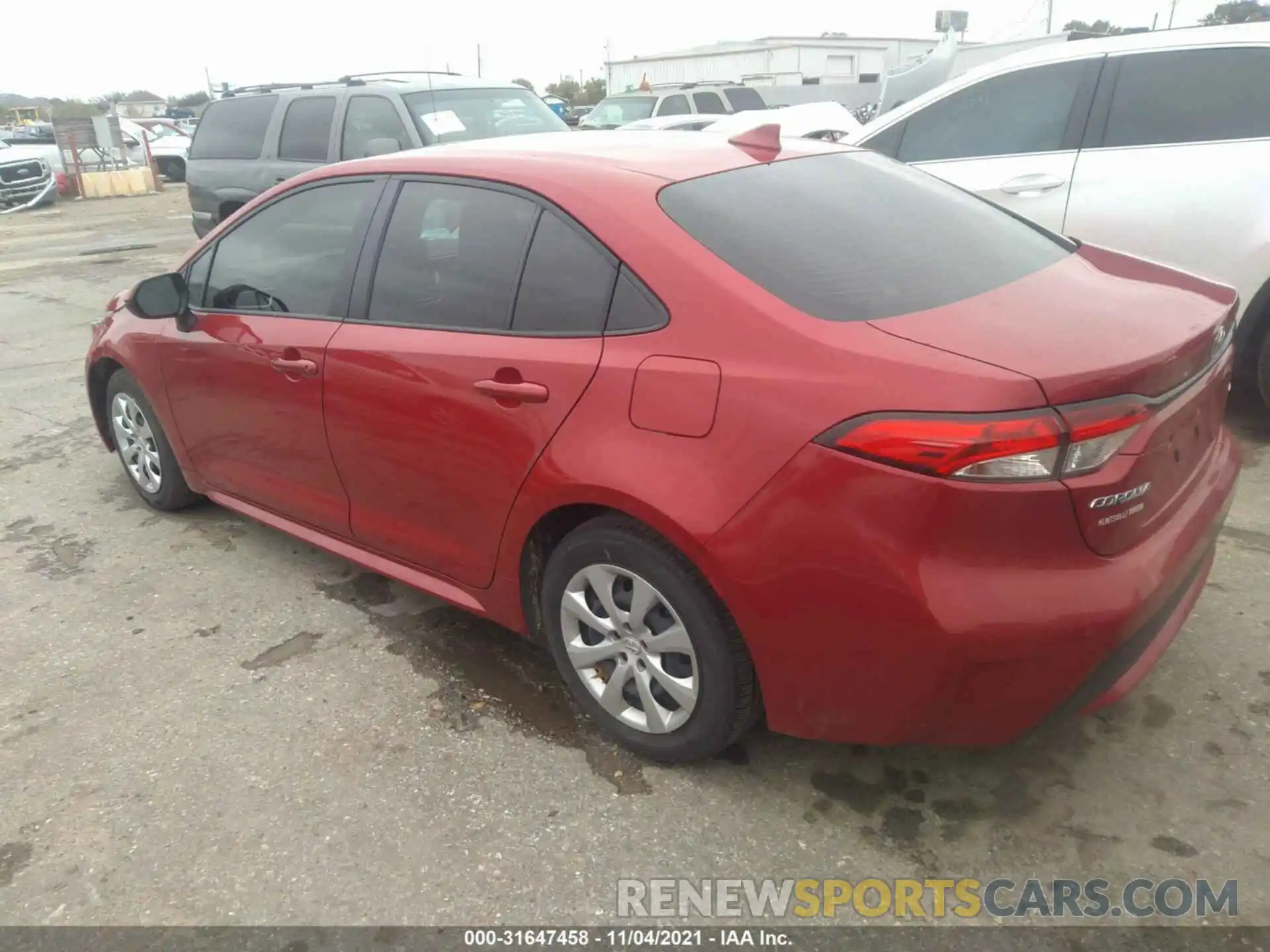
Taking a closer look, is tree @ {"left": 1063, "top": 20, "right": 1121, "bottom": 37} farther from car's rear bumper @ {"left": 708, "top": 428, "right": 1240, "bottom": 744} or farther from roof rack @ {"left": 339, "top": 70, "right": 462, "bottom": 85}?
car's rear bumper @ {"left": 708, "top": 428, "right": 1240, "bottom": 744}

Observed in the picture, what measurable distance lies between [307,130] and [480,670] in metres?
6.57

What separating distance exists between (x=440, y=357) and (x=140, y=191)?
22.7 m

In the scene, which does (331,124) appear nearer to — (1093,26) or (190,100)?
(1093,26)

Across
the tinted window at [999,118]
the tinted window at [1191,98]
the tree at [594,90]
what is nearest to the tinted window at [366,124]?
the tinted window at [999,118]

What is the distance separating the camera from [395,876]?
231cm

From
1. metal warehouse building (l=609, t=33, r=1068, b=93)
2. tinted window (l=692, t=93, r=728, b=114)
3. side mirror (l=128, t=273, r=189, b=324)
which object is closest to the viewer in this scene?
side mirror (l=128, t=273, r=189, b=324)

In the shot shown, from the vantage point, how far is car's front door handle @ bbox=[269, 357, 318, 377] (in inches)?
126


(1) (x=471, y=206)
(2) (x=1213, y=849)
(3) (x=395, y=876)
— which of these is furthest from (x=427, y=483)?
(2) (x=1213, y=849)

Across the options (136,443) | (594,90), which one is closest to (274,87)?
(136,443)

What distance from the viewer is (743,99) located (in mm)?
17344

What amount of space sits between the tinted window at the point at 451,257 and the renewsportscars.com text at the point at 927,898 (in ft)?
5.07

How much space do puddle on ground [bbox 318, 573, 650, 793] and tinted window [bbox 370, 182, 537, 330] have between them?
1094 millimetres

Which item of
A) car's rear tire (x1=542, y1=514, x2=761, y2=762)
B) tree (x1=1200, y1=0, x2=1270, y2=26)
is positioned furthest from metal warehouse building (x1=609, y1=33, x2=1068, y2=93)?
car's rear tire (x1=542, y1=514, x2=761, y2=762)

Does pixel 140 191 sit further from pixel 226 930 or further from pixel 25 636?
pixel 226 930
